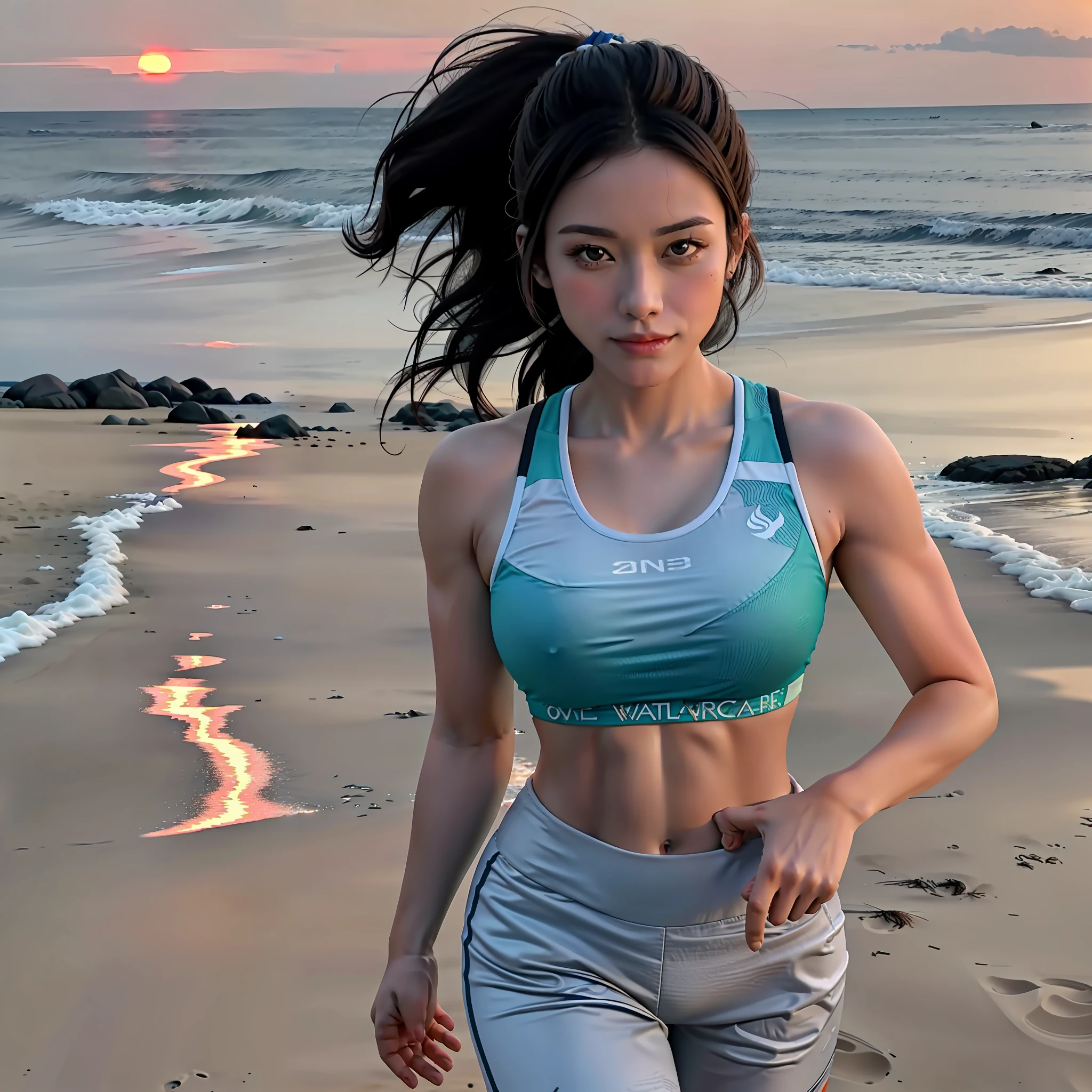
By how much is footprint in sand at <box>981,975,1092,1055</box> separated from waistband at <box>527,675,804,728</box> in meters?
1.88

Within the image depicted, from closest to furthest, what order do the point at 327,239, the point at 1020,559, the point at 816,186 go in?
1. the point at 1020,559
2. the point at 327,239
3. the point at 816,186

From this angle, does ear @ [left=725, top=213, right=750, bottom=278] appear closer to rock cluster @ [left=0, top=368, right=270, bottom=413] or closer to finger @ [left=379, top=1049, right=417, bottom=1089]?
finger @ [left=379, top=1049, right=417, bottom=1089]

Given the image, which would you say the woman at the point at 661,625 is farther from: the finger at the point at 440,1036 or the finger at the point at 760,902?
the finger at the point at 440,1036

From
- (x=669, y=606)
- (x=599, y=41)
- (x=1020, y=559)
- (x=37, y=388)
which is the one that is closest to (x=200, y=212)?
(x=37, y=388)

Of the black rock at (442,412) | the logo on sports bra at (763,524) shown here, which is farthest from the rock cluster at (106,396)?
the logo on sports bra at (763,524)

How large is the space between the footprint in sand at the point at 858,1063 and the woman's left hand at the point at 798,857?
166 cm

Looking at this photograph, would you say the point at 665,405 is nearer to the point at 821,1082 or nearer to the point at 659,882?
the point at 659,882

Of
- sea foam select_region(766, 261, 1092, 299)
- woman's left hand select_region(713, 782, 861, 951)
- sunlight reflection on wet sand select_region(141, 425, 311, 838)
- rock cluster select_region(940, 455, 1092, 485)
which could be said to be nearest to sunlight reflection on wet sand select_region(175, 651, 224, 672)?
sunlight reflection on wet sand select_region(141, 425, 311, 838)

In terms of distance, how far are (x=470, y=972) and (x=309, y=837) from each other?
248cm

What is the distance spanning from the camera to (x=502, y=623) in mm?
1991

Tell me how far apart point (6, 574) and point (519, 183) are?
5.94 metres

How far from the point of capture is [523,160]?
2.13 metres

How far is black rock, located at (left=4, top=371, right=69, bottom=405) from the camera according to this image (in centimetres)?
1364

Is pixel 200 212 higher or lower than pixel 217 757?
higher
